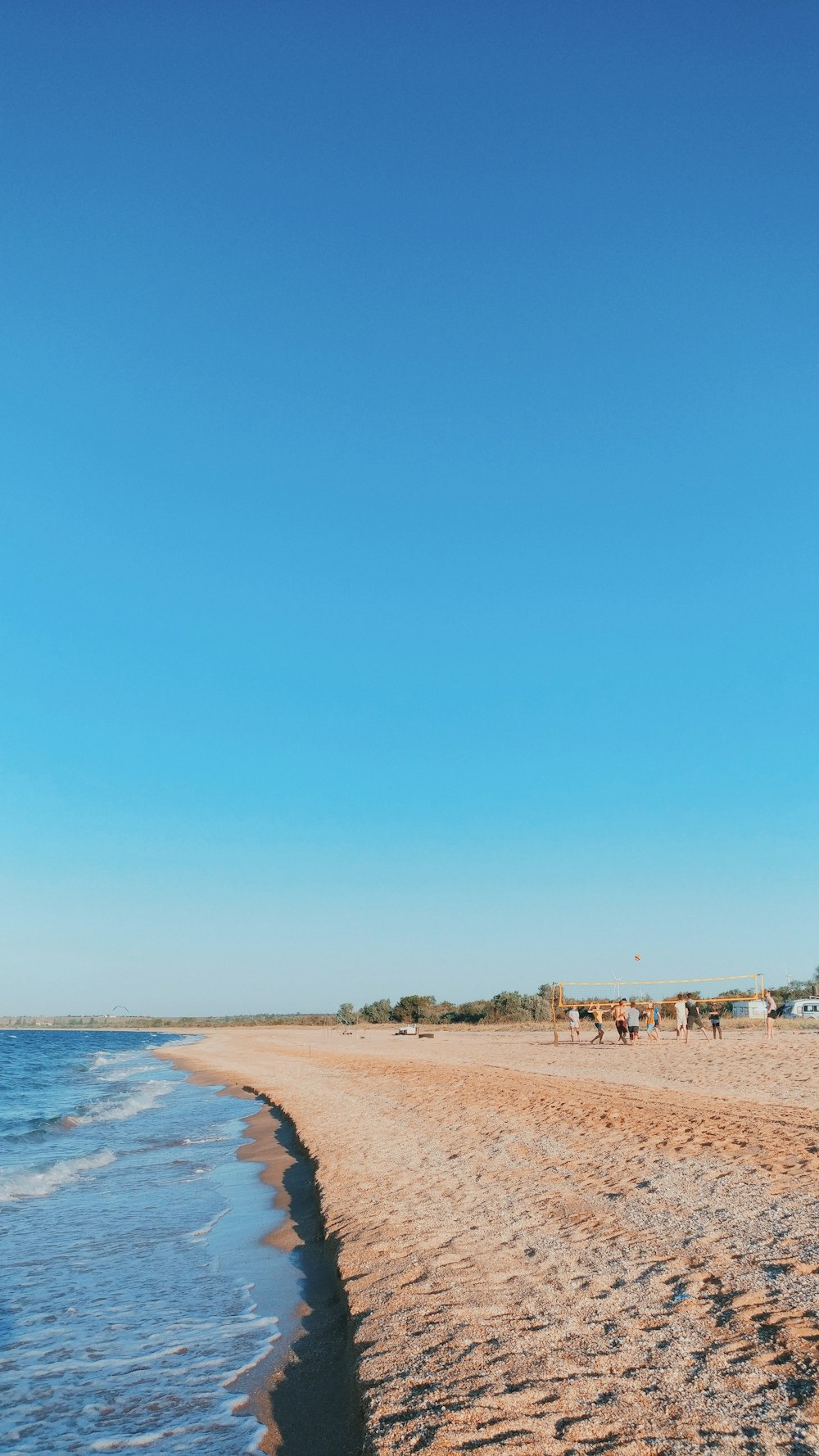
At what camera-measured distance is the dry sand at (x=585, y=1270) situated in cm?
397

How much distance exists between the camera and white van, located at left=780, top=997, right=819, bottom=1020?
40.7m

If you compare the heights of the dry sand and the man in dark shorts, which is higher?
the dry sand

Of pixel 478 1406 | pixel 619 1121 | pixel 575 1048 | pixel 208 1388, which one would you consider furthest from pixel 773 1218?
pixel 575 1048

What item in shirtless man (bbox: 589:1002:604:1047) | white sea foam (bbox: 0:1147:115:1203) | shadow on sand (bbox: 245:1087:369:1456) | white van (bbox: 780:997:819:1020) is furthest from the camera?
white van (bbox: 780:997:819:1020)

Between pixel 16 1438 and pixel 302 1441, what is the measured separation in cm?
167

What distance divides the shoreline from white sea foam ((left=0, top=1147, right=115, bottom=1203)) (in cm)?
404

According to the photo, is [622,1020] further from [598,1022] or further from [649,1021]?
[649,1021]

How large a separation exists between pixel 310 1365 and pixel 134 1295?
237cm

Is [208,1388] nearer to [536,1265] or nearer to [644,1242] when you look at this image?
[536,1265]

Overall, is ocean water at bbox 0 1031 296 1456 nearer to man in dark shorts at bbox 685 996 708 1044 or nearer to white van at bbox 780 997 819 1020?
man in dark shorts at bbox 685 996 708 1044

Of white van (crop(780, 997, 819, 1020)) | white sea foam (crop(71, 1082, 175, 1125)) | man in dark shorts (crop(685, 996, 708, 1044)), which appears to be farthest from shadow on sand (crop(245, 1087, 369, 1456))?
white van (crop(780, 997, 819, 1020))

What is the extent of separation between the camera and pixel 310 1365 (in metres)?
5.62

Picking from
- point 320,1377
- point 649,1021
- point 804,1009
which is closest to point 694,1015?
point 649,1021

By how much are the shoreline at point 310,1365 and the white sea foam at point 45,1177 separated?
4036mm
